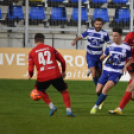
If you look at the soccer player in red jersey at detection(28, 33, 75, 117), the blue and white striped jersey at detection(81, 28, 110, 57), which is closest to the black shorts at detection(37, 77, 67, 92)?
the soccer player in red jersey at detection(28, 33, 75, 117)

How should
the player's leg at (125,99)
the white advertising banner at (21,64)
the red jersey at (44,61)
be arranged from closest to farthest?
1. the red jersey at (44,61)
2. the player's leg at (125,99)
3. the white advertising banner at (21,64)

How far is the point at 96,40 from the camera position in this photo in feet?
29.2

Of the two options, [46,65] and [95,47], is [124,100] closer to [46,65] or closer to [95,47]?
[46,65]

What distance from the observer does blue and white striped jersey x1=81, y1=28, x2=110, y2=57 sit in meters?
8.82

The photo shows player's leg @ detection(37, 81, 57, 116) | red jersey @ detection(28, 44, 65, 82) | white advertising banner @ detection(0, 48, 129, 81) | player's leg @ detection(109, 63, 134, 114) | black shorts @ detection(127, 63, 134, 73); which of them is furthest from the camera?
white advertising banner @ detection(0, 48, 129, 81)

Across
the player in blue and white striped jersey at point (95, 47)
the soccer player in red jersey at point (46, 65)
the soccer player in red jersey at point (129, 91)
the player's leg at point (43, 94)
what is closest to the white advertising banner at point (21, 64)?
the player in blue and white striped jersey at point (95, 47)

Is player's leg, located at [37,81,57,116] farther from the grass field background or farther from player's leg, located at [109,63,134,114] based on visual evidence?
player's leg, located at [109,63,134,114]

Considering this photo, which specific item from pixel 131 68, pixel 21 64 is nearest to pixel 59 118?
pixel 131 68

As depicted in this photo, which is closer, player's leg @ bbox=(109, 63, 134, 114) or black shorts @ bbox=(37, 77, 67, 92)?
black shorts @ bbox=(37, 77, 67, 92)

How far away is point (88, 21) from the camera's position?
16.0 meters

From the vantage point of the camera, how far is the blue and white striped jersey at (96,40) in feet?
28.9

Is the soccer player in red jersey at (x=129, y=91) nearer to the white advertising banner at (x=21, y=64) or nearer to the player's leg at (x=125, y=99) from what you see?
the player's leg at (x=125, y=99)

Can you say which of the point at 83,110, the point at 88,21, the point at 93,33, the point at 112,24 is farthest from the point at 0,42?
the point at 83,110

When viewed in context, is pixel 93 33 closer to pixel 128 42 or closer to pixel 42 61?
pixel 128 42
